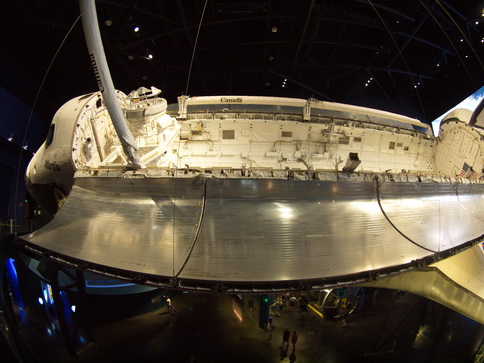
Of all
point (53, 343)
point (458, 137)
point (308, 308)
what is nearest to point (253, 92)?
point (458, 137)

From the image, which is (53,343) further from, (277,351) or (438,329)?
(438,329)

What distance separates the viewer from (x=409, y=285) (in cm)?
418

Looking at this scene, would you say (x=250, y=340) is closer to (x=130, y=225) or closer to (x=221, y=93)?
(x=130, y=225)

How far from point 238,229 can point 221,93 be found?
11.8m

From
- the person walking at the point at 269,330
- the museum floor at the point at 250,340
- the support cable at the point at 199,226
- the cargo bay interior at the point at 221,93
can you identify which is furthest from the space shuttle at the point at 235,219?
the person walking at the point at 269,330

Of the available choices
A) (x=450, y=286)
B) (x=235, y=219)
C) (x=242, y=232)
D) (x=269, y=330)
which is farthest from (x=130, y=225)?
(x=450, y=286)

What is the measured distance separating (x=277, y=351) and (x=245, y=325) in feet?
3.56

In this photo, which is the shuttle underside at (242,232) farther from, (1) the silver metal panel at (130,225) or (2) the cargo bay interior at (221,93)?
(2) the cargo bay interior at (221,93)

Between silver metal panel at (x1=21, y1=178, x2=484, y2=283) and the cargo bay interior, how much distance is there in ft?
0.83

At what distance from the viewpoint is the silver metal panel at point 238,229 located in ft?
8.18

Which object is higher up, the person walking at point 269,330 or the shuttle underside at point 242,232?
the shuttle underside at point 242,232

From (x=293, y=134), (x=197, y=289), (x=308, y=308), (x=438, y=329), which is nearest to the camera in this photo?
(x=197, y=289)

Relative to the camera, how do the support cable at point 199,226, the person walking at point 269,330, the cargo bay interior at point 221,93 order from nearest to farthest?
the support cable at point 199,226
the cargo bay interior at point 221,93
the person walking at point 269,330

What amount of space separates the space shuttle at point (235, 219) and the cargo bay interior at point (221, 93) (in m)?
0.26
